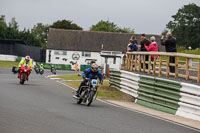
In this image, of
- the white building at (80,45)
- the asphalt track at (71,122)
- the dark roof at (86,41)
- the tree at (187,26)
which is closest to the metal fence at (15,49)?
the white building at (80,45)

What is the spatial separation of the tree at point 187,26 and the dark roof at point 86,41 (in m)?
11.3

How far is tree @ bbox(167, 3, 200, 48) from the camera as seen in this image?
352 ft

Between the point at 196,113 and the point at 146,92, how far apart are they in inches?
176

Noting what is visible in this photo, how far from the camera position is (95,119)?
508 inches

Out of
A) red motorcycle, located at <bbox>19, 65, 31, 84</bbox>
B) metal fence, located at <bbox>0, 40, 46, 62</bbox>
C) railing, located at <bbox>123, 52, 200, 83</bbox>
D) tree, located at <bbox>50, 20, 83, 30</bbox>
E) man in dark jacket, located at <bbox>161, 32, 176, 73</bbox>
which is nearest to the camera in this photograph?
railing, located at <bbox>123, 52, 200, 83</bbox>

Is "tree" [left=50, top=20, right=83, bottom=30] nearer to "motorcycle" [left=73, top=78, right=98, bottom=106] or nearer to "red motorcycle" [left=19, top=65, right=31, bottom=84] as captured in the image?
"red motorcycle" [left=19, top=65, right=31, bottom=84]

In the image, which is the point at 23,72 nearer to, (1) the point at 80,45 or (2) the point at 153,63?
(2) the point at 153,63

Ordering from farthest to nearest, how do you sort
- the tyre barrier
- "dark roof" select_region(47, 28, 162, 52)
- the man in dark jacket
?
"dark roof" select_region(47, 28, 162, 52) → the man in dark jacket → the tyre barrier

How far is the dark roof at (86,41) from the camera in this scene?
99250 mm

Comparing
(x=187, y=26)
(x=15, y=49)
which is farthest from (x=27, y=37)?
(x=187, y=26)

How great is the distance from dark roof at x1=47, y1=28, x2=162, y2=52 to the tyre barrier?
3015 inches

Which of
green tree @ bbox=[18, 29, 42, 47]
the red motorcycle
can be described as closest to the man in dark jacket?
the red motorcycle

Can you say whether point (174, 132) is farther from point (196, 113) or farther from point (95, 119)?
point (196, 113)

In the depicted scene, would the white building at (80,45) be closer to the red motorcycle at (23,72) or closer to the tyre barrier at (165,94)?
the red motorcycle at (23,72)
